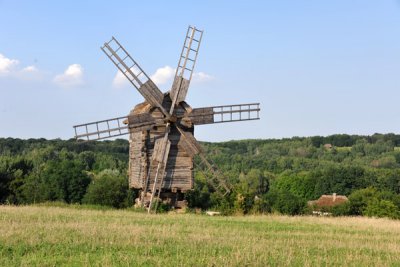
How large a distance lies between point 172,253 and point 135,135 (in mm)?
16096

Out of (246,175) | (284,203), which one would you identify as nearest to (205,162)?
(284,203)

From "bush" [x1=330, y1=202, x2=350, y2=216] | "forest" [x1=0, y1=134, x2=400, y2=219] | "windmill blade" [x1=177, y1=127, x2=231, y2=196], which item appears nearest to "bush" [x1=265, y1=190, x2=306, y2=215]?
"forest" [x1=0, y1=134, x2=400, y2=219]

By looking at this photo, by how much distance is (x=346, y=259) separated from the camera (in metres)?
12.3

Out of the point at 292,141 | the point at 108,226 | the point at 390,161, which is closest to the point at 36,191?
the point at 108,226

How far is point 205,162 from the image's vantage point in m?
27.3

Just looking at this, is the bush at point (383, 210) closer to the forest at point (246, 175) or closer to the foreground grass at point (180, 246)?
the forest at point (246, 175)

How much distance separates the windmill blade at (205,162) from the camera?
26.8 meters

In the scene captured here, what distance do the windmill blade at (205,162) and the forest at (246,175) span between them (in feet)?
1.31

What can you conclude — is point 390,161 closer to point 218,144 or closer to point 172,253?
point 218,144

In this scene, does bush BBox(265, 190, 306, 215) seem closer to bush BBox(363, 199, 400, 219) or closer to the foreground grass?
bush BBox(363, 199, 400, 219)

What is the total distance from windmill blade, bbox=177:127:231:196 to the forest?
0.40m

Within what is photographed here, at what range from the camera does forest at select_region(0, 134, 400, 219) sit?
101 feet

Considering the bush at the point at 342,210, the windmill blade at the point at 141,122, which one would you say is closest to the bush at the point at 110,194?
the windmill blade at the point at 141,122

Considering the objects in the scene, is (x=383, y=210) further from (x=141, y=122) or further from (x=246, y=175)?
(x=246, y=175)
